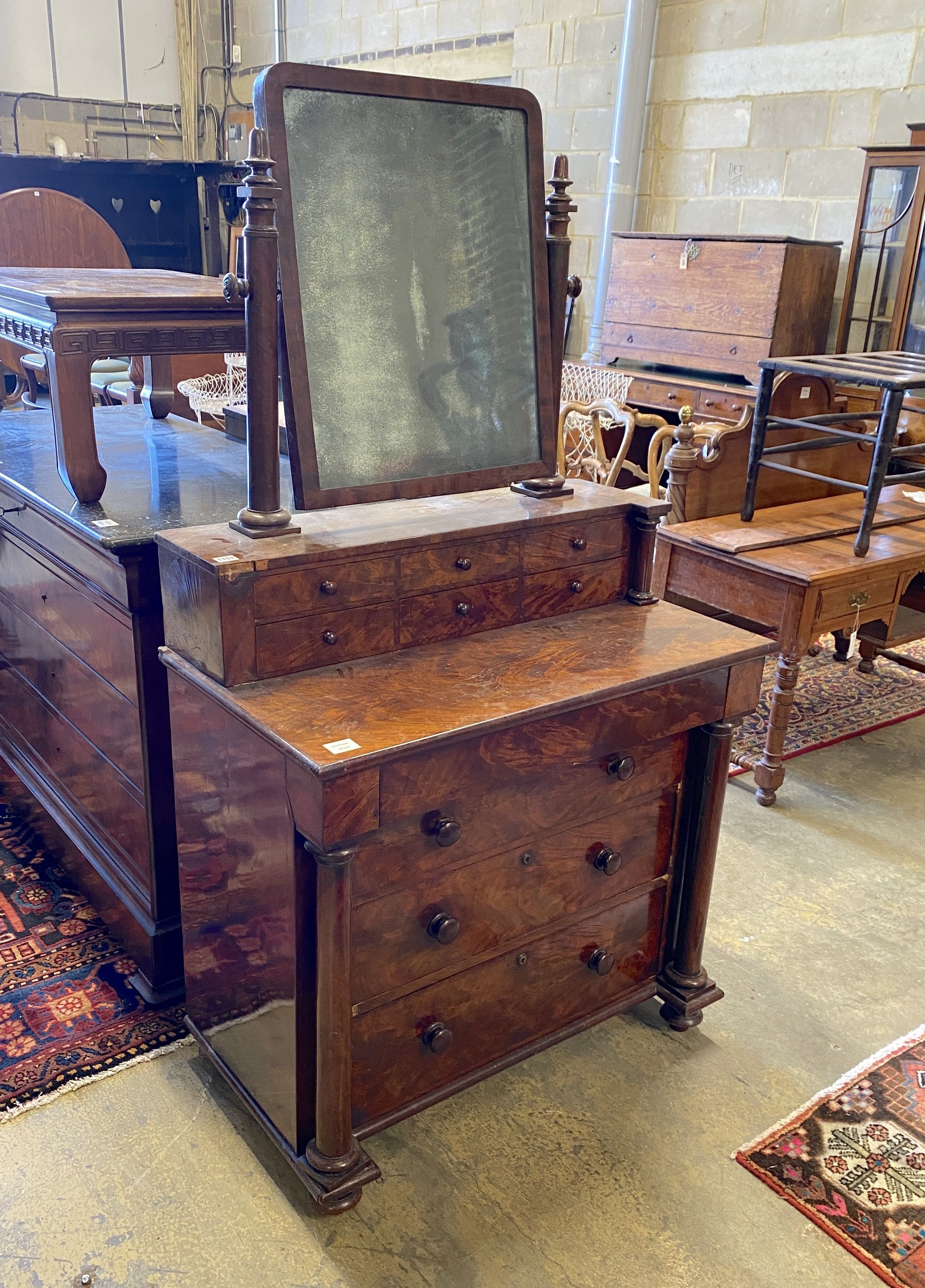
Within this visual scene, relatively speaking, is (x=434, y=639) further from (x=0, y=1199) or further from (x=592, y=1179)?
(x=0, y=1199)

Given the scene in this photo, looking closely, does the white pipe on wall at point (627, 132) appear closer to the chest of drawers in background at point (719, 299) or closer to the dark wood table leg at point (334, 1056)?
the chest of drawers in background at point (719, 299)

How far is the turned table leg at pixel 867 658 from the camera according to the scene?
13.3 feet

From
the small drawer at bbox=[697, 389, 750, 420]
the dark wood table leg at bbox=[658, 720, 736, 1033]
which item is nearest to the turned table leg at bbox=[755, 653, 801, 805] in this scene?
the dark wood table leg at bbox=[658, 720, 736, 1033]

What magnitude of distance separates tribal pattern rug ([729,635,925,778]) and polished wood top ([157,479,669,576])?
142 cm

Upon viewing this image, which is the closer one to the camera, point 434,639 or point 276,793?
point 276,793

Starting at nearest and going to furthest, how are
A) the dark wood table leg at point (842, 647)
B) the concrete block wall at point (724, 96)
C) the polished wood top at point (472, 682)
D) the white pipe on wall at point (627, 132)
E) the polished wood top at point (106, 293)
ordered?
1. the polished wood top at point (472, 682)
2. the polished wood top at point (106, 293)
3. the dark wood table leg at point (842, 647)
4. the concrete block wall at point (724, 96)
5. the white pipe on wall at point (627, 132)

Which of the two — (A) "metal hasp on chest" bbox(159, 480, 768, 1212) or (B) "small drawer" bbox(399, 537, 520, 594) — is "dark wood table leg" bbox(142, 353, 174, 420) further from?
(B) "small drawer" bbox(399, 537, 520, 594)

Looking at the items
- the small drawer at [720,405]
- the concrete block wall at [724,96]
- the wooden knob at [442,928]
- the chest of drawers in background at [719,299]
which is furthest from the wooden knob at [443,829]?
the concrete block wall at [724,96]

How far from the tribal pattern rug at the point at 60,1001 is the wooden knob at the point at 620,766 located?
3.49 feet

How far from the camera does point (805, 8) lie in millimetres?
4918

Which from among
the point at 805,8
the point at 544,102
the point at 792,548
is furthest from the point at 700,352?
the point at 792,548

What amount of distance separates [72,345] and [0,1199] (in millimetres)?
1527

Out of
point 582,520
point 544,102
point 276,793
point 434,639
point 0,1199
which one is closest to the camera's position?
point 276,793

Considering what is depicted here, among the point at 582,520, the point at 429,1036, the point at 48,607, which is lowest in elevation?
the point at 429,1036
